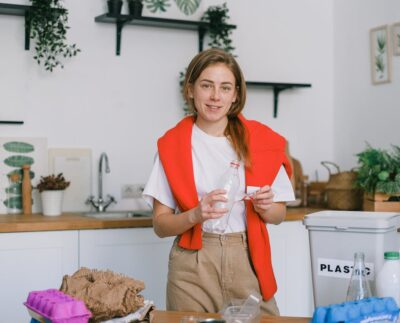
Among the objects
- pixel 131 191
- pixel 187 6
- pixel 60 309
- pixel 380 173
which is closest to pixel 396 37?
pixel 380 173

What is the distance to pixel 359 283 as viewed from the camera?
6.16 feet

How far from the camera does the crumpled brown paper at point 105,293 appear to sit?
172cm

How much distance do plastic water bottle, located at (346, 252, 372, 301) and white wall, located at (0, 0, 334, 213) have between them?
2279 mm

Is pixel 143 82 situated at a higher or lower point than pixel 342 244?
higher

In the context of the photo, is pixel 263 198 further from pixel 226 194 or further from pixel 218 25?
pixel 218 25

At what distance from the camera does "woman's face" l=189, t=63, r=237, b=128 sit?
2357 mm

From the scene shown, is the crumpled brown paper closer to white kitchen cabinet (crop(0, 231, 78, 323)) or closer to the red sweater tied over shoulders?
the red sweater tied over shoulders

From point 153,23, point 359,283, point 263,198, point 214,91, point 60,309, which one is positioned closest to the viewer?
point 60,309

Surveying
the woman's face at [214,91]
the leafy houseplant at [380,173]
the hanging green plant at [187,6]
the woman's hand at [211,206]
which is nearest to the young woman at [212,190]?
the woman's face at [214,91]

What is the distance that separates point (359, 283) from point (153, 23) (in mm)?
2505

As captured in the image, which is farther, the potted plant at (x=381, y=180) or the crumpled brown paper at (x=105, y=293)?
the potted plant at (x=381, y=180)

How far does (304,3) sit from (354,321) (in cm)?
326

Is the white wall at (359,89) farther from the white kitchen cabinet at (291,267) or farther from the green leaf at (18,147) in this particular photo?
the green leaf at (18,147)

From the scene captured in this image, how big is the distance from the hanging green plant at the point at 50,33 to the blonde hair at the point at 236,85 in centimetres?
151
